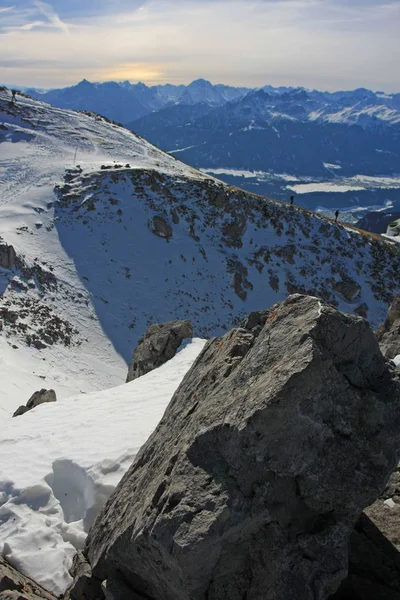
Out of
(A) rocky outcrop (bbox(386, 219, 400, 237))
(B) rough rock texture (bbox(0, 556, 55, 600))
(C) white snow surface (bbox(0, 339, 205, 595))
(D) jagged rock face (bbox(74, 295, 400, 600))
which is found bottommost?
(A) rocky outcrop (bbox(386, 219, 400, 237))

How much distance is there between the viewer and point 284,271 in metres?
60.4

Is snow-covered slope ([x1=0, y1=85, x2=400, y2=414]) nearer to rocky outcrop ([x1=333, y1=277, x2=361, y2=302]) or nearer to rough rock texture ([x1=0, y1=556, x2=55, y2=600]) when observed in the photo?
rocky outcrop ([x1=333, y1=277, x2=361, y2=302])

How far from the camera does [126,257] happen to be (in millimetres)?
52844

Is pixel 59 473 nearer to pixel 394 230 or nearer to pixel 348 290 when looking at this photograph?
pixel 348 290

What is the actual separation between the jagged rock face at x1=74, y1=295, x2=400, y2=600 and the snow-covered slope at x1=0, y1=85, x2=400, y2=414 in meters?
25.0

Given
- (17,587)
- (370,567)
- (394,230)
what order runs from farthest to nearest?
(394,230)
(17,587)
(370,567)

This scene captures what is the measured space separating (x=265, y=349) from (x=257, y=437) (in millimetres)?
1506

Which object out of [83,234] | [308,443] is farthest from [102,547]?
[83,234]

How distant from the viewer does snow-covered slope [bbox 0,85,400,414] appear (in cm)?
3759

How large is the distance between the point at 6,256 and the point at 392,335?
113ft

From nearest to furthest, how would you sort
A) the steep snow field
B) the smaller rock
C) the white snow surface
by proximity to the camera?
the white snow surface < the steep snow field < the smaller rock

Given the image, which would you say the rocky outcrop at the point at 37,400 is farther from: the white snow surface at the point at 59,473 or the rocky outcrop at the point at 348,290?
the rocky outcrop at the point at 348,290

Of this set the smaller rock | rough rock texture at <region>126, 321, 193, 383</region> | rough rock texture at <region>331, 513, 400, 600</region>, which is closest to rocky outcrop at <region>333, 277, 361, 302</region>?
the smaller rock

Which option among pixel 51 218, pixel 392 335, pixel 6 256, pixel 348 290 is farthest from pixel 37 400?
pixel 348 290
